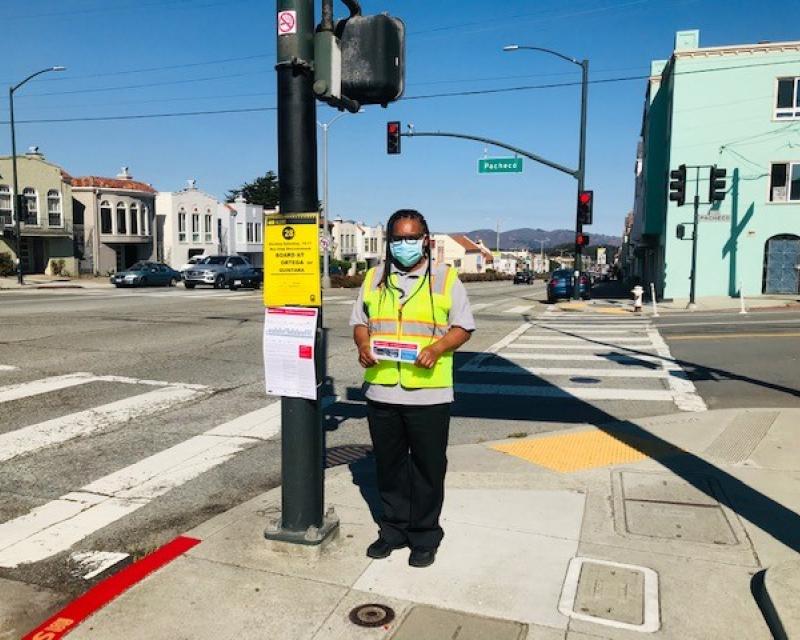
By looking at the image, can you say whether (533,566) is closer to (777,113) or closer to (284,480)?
(284,480)

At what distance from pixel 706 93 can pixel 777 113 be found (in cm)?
283

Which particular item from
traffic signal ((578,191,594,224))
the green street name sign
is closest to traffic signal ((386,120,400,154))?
the green street name sign

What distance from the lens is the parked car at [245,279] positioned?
116 feet

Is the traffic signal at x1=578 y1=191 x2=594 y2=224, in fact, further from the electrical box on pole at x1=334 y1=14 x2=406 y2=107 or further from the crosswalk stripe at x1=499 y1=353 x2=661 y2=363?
the electrical box on pole at x1=334 y1=14 x2=406 y2=107

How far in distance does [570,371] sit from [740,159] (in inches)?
881

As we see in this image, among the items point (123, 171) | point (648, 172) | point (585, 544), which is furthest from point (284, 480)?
point (123, 171)

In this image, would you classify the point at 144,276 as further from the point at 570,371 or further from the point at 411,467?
the point at 411,467

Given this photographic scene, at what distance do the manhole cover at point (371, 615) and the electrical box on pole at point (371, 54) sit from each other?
259cm

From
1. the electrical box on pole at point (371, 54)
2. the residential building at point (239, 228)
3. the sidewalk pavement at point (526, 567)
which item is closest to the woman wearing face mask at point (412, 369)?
the sidewalk pavement at point (526, 567)

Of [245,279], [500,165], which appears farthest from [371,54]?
[245,279]

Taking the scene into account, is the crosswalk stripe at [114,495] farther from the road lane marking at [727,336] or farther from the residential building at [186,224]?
the residential building at [186,224]

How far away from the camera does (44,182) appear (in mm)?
47219

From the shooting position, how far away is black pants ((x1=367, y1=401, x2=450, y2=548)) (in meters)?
3.77

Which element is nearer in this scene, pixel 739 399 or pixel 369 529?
pixel 369 529
